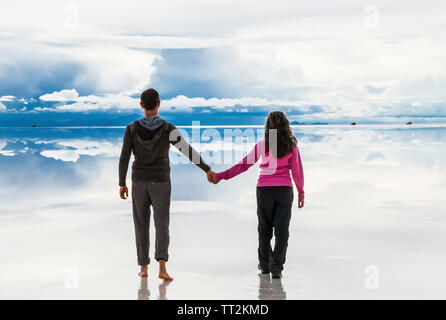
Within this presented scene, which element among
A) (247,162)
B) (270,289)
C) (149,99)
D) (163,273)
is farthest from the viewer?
(247,162)

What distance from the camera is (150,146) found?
6.21 m

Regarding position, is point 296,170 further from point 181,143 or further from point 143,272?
point 143,272

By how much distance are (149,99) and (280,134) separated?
4.35 feet

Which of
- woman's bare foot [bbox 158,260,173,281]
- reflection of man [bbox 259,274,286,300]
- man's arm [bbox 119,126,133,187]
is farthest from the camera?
man's arm [bbox 119,126,133,187]

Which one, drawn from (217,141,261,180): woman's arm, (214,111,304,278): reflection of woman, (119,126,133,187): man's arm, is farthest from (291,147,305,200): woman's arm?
(119,126,133,187): man's arm

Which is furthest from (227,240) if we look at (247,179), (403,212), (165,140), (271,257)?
(247,179)

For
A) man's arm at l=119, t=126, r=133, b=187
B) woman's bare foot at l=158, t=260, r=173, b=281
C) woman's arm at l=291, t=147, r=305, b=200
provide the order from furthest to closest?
woman's arm at l=291, t=147, r=305, b=200, man's arm at l=119, t=126, r=133, b=187, woman's bare foot at l=158, t=260, r=173, b=281

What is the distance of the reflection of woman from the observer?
20.6ft

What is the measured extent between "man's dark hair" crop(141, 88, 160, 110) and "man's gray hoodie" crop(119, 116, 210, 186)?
0.12 metres

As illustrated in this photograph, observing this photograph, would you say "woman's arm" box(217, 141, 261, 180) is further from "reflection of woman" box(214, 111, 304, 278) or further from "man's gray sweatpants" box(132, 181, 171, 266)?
"man's gray sweatpants" box(132, 181, 171, 266)

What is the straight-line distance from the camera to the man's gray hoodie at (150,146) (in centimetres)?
622

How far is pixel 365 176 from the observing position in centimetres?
1433

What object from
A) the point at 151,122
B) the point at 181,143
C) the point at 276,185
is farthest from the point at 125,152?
the point at 276,185

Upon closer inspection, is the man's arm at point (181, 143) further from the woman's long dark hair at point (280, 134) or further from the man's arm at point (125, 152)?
the woman's long dark hair at point (280, 134)
